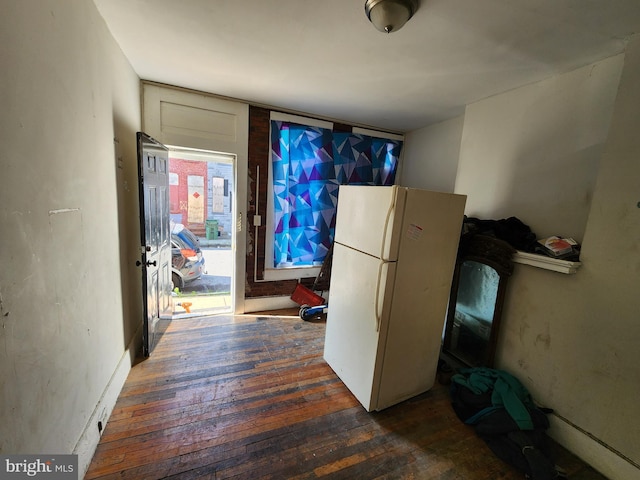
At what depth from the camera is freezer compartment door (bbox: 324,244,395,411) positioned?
186 centimetres

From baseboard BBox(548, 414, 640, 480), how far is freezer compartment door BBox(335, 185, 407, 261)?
1712 millimetres

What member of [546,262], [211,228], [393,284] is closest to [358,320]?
[393,284]

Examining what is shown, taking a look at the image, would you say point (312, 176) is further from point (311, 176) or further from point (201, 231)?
point (201, 231)

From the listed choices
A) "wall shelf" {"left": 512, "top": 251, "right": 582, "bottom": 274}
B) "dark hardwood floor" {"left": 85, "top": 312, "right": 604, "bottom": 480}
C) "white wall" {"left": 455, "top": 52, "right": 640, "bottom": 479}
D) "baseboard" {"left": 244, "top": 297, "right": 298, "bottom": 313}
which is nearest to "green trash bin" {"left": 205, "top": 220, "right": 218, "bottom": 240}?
"baseboard" {"left": 244, "top": 297, "right": 298, "bottom": 313}

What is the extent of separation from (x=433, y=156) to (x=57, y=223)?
3.80m

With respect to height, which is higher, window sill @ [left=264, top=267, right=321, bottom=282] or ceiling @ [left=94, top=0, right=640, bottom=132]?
ceiling @ [left=94, top=0, right=640, bottom=132]

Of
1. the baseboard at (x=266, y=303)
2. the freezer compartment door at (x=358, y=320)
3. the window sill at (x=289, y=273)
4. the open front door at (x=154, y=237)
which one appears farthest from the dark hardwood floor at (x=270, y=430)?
the window sill at (x=289, y=273)

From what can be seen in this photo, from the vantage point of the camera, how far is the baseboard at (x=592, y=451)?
153 cm

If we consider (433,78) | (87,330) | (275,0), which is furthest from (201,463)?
(433,78)

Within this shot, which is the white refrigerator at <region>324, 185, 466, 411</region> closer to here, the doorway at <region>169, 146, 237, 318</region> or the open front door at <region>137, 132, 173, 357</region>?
the open front door at <region>137, 132, 173, 357</region>
